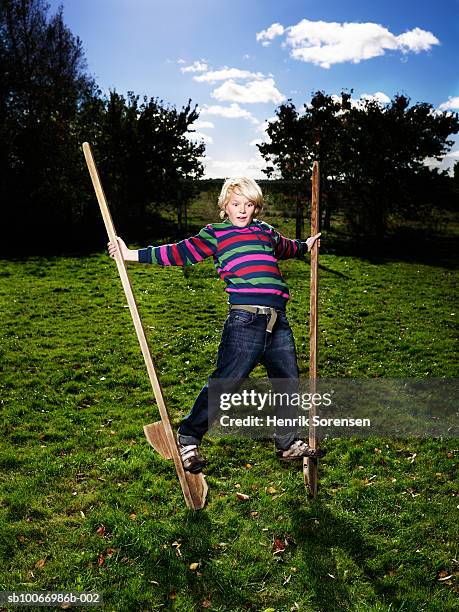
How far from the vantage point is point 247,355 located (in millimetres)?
4410

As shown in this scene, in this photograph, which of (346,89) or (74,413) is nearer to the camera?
(74,413)

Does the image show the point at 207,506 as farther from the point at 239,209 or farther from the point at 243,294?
the point at 239,209

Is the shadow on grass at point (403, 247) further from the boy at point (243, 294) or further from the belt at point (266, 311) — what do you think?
the belt at point (266, 311)

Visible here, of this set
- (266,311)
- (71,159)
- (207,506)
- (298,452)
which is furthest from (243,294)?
(71,159)

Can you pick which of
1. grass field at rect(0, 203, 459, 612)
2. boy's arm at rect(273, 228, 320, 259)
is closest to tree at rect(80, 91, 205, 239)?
grass field at rect(0, 203, 459, 612)

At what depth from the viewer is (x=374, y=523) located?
4.51m

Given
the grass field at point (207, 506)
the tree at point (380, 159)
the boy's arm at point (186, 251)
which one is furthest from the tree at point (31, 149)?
the boy's arm at point (186, 251)

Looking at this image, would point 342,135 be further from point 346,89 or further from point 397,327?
point 397,327

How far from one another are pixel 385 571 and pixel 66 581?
7.89 feet

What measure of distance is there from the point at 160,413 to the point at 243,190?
1.96 m

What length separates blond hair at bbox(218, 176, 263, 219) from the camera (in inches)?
170

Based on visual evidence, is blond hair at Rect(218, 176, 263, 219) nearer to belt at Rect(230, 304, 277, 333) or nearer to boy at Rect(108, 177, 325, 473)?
boy at Rect(108, 177, 325, 473)

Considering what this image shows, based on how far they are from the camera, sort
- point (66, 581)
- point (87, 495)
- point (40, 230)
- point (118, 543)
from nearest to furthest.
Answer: point (66, 581)
point (118, 543)
point (87, 495)
point (40, 230)

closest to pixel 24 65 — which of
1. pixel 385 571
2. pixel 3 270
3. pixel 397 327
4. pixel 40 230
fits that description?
pixel 40 230
